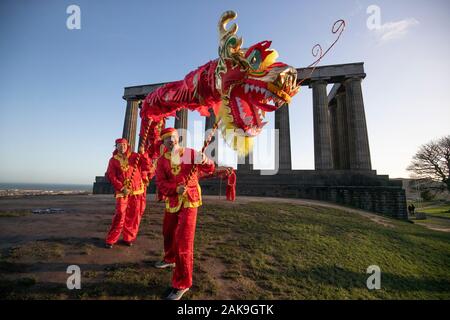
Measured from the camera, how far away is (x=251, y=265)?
14.5 feet

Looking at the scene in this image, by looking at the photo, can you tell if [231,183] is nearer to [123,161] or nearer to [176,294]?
[176,294]

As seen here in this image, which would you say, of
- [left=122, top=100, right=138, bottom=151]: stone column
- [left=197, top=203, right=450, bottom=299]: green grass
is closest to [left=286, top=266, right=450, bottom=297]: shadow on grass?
[left=197, top=203, right=450, bottom=299]: green grass

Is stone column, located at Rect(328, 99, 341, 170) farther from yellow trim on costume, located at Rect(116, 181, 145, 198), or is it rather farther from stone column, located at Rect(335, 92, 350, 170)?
yellow trim on costume, located at Rect(116, 181, 145, 198)

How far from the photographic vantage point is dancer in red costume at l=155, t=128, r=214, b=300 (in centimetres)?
308

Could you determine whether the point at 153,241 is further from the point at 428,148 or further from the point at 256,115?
the point at 428,148

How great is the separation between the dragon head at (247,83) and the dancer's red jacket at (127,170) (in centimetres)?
305

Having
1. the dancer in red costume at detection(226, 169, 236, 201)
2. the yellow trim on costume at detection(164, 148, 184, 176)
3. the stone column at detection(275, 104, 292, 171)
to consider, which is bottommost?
the dancer in red costume at detection(226, 169, 236, 201)

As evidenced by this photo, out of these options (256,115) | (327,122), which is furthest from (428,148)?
(256,115)

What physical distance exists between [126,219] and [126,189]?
76 cm

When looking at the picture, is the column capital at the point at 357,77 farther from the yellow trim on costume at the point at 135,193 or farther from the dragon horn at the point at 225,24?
the yellow trim on costume at the point at 135,193

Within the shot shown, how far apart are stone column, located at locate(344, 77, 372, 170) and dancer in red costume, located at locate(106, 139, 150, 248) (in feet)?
73.7

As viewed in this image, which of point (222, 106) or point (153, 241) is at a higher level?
point (222, 106)
